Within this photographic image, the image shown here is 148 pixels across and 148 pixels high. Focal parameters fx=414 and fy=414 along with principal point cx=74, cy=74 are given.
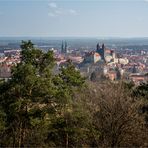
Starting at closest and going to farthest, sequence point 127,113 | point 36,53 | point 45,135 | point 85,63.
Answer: point 127,113 < point 45,135 < point 36,53 < point 85,63

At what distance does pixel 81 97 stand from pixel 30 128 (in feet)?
6.79

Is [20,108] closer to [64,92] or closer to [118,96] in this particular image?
[64,92]

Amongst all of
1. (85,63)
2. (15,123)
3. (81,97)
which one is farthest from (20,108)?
(85,63)

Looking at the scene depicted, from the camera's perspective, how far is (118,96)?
13.1 meters

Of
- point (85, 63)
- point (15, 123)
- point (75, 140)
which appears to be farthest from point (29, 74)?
point (85, 63)

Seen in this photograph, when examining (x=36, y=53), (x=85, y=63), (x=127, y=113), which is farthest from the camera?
(x=85, y=63)

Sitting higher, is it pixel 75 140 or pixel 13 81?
pixel 13 81

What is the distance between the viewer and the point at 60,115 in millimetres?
14367

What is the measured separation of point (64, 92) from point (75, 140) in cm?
169

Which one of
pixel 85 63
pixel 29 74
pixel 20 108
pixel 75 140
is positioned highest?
pixel 29 74

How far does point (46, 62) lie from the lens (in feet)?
50.6

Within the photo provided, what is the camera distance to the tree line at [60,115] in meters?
13.0

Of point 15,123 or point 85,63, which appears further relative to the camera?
point 85,63

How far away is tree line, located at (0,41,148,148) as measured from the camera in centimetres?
1302
